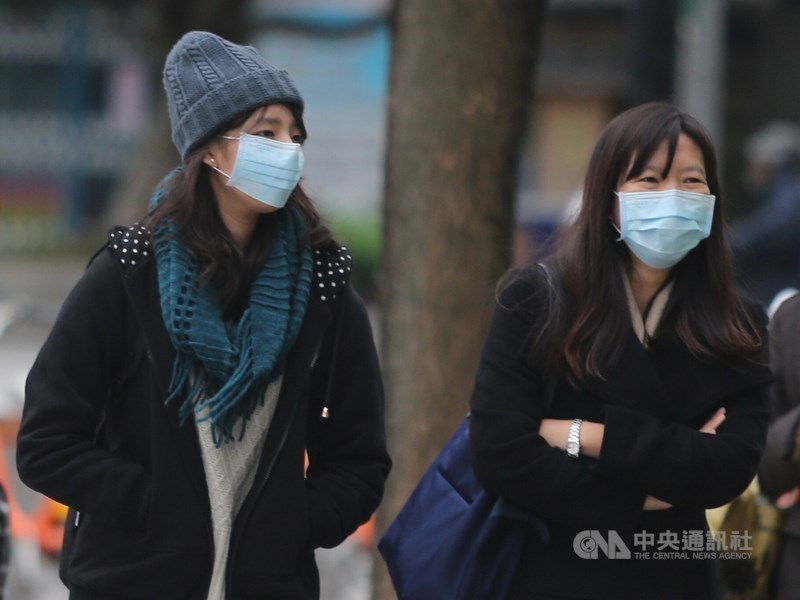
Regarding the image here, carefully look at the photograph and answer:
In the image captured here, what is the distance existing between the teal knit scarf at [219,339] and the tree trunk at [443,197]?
5.08ft

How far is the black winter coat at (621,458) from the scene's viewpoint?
2801 mm

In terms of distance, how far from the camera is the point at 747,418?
9.64 feet

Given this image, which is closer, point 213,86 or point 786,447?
point 213,86

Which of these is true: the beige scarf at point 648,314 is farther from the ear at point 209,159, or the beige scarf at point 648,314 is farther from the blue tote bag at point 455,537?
the ear at point 209,159

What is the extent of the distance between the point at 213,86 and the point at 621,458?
1092 millimetres

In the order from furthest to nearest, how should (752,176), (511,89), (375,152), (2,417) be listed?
(375,152)
(752,176)
(2,417)
(511,89)

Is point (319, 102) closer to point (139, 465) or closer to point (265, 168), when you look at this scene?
point (265, 168)

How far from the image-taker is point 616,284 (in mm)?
2955

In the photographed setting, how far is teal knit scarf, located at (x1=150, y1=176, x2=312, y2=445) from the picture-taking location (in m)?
2.71

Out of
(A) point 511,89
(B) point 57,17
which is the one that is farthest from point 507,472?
(B) point 57,17

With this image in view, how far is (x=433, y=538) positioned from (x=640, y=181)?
858mm

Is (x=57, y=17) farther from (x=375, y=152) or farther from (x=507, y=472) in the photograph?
(x=507, y=472)

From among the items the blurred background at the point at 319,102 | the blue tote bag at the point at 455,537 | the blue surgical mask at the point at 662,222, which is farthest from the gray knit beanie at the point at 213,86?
the blurred background at the point at 319,102

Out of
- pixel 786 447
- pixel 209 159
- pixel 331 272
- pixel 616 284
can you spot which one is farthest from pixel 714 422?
pixel 209 159
